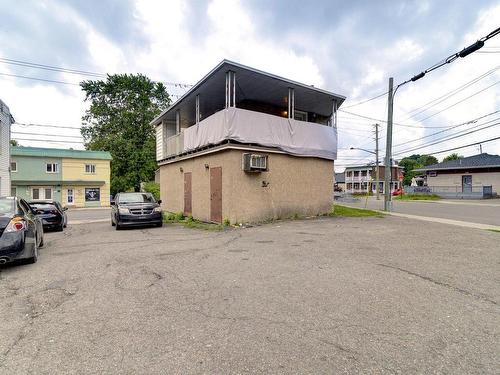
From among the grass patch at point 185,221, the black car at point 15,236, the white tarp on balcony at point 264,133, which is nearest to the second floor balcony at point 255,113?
the white tarp on balcony at point 264,133

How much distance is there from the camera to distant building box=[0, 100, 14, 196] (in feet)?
54.0

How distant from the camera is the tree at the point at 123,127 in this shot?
4016 cm

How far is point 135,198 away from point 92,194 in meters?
29.4

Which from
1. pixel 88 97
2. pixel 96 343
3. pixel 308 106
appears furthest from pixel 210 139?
pixel 88 97

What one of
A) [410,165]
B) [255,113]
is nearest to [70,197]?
[255,113]

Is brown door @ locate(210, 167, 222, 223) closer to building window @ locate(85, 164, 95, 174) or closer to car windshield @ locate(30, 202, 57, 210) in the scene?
car windshield @ locate(30, 202, 57, 210)

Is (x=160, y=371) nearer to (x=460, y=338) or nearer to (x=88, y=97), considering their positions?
(x=460, y=338)

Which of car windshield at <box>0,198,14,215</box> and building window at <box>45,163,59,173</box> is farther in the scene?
building window at <box>45,163,59,173</box>

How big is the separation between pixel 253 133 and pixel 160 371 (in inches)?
407

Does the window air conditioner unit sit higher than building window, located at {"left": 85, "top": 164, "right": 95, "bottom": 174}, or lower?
lower

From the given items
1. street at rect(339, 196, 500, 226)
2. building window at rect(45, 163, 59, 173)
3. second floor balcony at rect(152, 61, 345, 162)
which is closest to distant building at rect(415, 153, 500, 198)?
street at rect(339, 196, 500, 226)

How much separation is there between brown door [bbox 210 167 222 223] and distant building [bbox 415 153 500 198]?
119 feet

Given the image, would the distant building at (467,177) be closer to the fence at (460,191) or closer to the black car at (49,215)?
the fence at (460,191)

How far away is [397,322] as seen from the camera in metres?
3.32
